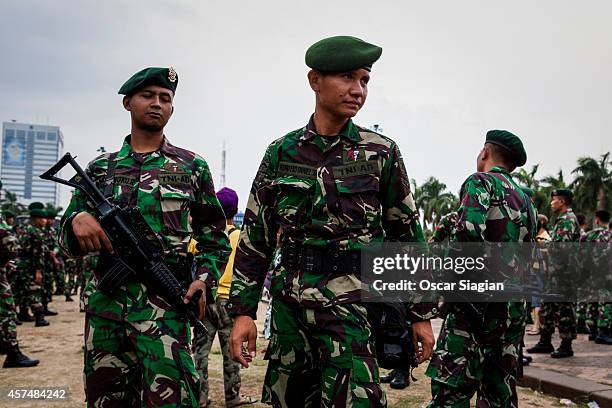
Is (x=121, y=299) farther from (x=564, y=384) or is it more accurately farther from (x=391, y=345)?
(x=564, y=384)

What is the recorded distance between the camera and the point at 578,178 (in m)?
43.6

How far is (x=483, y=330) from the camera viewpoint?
3.58 metres

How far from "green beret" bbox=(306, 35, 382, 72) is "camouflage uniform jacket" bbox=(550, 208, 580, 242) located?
625 centimetres

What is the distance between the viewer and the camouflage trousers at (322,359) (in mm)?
2195

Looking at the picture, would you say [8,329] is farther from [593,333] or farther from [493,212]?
[593,333]

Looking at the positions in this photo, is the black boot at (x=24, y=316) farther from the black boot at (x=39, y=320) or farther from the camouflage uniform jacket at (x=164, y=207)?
the camouflage uniform jacket at (x=164, y=207)

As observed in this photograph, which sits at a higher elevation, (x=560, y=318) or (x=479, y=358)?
(x=479, y=358)

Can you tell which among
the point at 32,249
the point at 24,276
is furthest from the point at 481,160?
the point at 32,249

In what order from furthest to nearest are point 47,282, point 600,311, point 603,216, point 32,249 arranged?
point 47,282 < point 32,249 < point 603,216 < point 600,311

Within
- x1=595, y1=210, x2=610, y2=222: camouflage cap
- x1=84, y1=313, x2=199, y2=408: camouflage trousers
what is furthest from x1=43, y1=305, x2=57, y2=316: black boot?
x1=595, y1=210, x2=610, y2=222: camouflage cap

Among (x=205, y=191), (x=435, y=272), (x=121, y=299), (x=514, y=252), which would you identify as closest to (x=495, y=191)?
(x=514, y=252)

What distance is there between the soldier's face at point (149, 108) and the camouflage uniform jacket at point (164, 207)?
14 centimetres

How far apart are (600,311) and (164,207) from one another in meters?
8.20

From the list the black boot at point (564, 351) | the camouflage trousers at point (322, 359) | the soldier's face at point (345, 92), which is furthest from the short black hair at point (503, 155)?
the black boot at point (564, 351)
